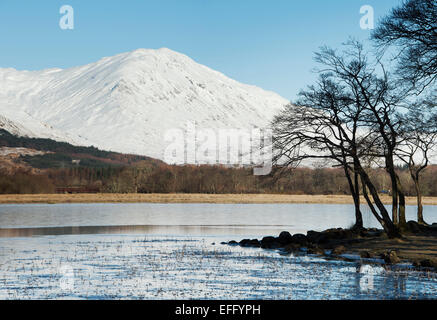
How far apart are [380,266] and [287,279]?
5.73 m

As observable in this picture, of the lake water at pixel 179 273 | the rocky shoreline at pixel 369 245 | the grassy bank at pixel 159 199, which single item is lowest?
the lake water at pixel 179 273

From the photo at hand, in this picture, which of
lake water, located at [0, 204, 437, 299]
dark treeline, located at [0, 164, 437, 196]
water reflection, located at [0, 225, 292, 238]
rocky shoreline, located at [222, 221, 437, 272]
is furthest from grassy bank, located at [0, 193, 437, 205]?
rocky shoreline, located at [222, 221, 437, 272]

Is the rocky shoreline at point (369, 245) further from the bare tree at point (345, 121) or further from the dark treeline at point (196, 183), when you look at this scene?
the dark treeline at point (196, 183)

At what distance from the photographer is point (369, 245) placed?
32.3m

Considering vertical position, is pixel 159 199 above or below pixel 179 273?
above

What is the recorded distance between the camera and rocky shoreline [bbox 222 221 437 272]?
2715 centimetres

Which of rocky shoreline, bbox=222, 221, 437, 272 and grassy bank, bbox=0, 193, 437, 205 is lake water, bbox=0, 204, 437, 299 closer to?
rocky shoreline, bbox=222, 221, 437, 272

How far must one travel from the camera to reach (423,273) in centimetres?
2319

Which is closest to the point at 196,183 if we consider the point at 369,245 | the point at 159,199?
the point at 159,199

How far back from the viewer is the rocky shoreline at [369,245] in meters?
27.2

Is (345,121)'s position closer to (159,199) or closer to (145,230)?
(145,230)

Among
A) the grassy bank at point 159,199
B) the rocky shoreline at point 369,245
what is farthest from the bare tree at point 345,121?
the grassy bank at point 159,199
